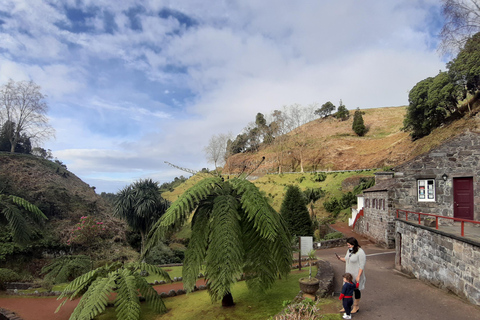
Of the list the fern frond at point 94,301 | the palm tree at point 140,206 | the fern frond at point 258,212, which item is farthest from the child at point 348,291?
the palm tree at point 140,206

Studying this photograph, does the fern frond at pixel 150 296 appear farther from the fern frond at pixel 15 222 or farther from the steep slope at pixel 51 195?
the steep slope at pixel 51 195

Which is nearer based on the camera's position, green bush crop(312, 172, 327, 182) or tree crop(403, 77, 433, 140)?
tree crop(403, 77, 433, 140)

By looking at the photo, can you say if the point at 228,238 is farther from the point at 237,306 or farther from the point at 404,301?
the point at 404,301

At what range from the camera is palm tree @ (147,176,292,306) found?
6.40 m

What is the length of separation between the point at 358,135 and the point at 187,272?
64.3 m

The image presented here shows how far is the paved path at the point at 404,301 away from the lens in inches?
246

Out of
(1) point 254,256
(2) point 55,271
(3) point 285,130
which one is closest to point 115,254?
(2) point 55,271

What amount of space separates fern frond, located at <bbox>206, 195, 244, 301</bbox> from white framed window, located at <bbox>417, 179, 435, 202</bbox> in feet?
33.8

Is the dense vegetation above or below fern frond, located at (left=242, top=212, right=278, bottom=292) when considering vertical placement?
above

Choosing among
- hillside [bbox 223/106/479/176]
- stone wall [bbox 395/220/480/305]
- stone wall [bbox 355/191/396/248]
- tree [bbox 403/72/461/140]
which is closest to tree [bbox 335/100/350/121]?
hillside [bbox 223/106/479/176]

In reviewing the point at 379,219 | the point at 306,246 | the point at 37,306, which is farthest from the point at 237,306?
the point at 379,219

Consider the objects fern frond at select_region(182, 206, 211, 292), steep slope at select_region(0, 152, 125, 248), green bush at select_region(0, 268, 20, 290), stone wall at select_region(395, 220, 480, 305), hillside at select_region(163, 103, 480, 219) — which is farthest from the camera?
hillside at select_region(163, 103, 480, 219)

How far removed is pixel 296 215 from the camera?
20625 mm

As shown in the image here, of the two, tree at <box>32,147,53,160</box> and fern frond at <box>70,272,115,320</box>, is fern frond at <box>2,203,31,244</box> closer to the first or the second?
fern frond at <box>70,272,115,320</box>
